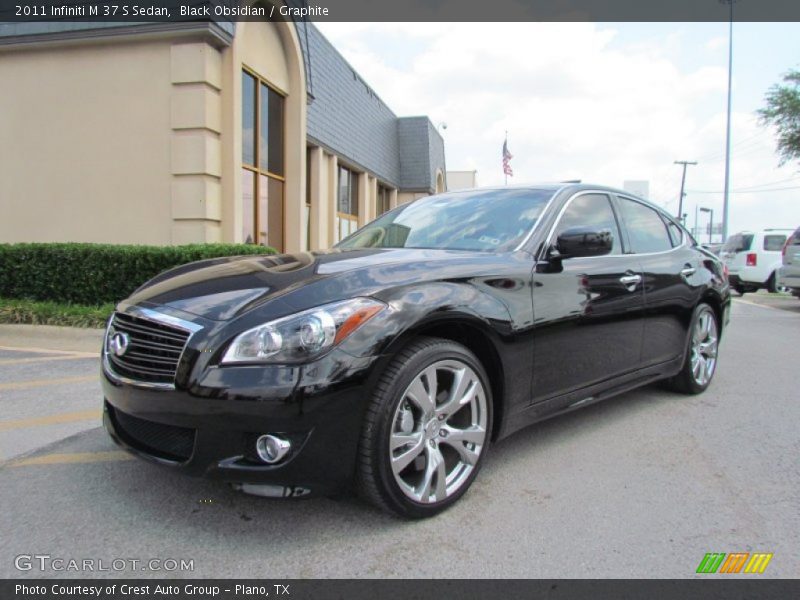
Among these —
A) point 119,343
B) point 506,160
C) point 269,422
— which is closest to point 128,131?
point 119,343

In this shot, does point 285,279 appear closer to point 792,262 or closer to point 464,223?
point 464,223

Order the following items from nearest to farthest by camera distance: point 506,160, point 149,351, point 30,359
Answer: point 149,351 → point 30,359 → point 506,160

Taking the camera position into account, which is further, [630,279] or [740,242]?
[740,242]

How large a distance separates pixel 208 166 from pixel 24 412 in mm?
5417

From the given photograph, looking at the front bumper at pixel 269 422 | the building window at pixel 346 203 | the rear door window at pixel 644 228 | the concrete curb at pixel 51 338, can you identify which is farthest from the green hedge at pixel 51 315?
the building window at pixel 346 203

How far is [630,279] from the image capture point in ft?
12.9

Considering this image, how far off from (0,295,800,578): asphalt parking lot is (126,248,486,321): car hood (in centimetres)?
95

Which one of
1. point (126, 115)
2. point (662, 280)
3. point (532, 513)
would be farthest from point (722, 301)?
point (126, 115)

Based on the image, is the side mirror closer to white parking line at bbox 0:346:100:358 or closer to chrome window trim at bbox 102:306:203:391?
chrome window trim at bbox 102:306:203:391

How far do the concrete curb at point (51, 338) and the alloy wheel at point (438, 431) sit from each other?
16.6 ft

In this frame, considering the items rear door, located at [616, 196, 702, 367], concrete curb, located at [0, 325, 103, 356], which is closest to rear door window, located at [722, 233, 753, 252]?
rear door, located at [616, 196, 702, 367]

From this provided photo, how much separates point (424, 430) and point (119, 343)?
145 cm

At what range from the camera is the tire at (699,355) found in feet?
15.5

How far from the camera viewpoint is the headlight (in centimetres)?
A: 230
